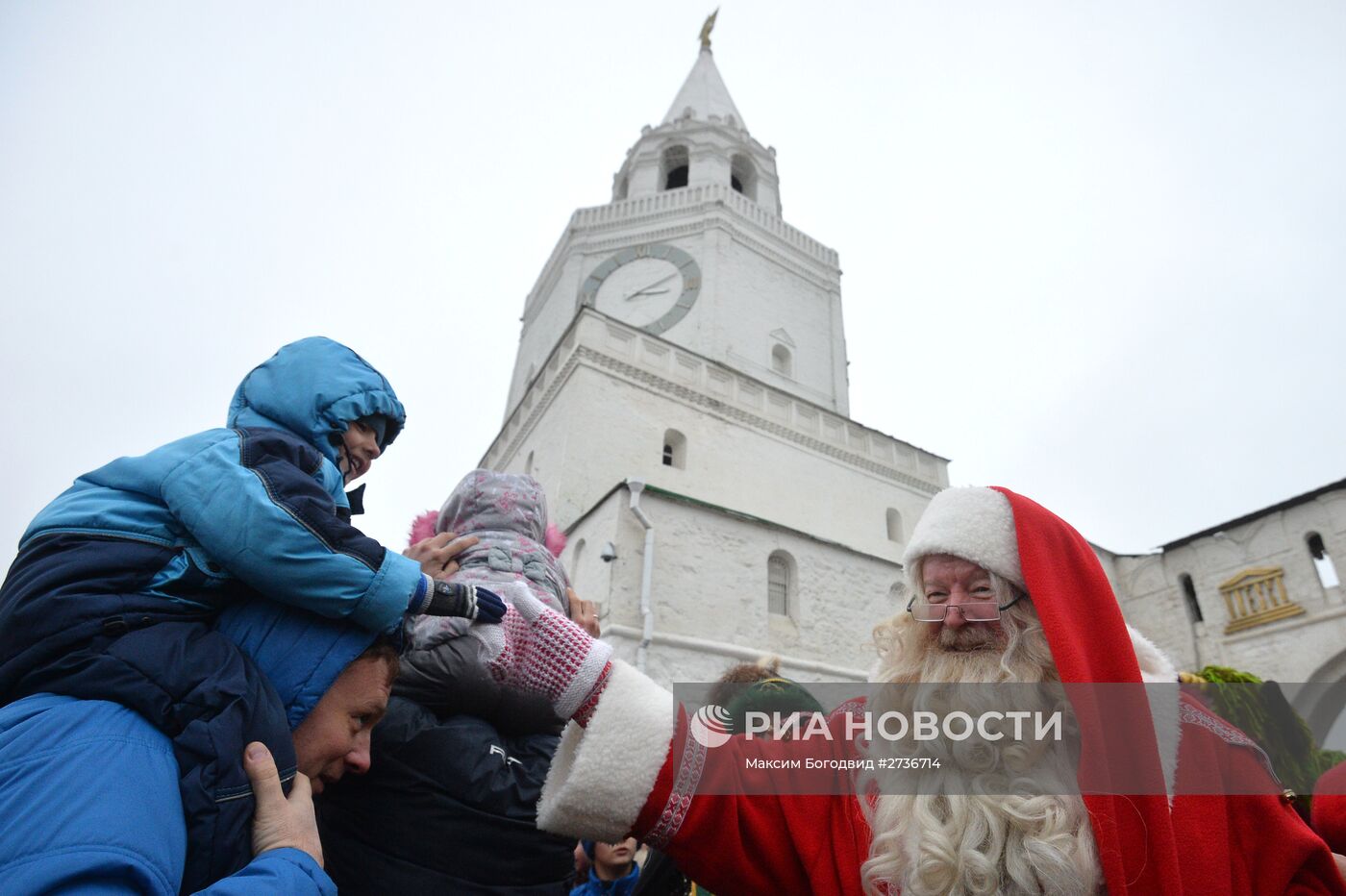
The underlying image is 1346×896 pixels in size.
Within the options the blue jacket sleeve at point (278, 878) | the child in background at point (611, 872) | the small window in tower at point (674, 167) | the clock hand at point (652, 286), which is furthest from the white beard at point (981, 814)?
the small window in tower at point (674, 167)

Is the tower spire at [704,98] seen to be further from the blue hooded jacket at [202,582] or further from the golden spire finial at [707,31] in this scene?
the blue hooded jacket at [202,582]

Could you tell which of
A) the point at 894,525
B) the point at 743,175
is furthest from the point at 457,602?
the point at 743,175

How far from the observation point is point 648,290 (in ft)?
66.2

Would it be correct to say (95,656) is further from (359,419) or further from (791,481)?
(791,481)

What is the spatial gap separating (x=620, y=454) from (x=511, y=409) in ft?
22.3

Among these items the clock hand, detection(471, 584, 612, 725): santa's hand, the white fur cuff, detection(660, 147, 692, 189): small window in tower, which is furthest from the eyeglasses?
detection(660, 147, 692, 189): small window in tower

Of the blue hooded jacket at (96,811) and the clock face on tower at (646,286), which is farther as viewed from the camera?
the clock face on tower at (646,286)

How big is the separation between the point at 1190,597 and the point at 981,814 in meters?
20.2

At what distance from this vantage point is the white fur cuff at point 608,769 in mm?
2008

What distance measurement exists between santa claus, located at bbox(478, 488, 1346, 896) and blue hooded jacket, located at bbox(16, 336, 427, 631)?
39 cm

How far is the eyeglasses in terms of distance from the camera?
7.27 ft

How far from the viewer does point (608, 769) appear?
202 cm

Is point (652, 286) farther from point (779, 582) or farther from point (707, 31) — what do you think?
point (707, 31)

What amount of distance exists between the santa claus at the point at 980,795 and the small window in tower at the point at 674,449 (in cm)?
1397
